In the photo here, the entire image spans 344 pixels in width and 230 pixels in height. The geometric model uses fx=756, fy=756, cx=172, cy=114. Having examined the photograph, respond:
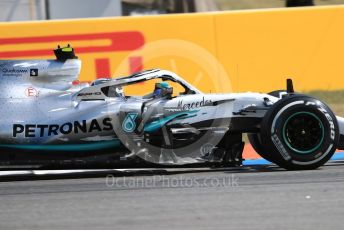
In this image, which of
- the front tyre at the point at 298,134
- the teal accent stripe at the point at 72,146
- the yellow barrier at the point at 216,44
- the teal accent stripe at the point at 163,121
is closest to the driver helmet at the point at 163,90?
the teal accent stripe at the point at 163,121

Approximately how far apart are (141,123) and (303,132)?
1.80 m

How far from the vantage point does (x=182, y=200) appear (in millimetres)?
6598

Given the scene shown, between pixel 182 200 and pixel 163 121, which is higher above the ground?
pixel 163 121

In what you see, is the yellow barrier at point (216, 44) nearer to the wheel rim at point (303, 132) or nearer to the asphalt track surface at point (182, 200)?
the wheel rim at point (303, 132)

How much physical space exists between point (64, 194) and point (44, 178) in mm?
1435

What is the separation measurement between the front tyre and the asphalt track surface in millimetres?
152

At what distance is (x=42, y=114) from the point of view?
325 inches

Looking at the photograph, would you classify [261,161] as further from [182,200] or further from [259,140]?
[182,200]

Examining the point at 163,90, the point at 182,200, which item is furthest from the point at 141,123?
the point at 182,200

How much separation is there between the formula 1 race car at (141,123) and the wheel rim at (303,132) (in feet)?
0.04

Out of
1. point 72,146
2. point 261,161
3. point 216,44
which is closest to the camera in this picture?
point 72,146

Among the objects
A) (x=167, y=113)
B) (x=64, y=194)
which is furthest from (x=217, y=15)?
(x=64, y=194)

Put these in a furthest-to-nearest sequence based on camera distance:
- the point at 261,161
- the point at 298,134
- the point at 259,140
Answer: the point at 261,161 < the point at 259,140 < the point at 298,134

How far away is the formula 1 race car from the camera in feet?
27.0
